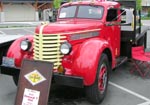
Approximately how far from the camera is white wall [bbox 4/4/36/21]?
42.8 m

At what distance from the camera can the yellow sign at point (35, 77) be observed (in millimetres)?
5402

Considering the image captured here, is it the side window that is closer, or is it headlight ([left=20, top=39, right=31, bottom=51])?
headlight ([left=20, top=39, right=31, bottom=51])

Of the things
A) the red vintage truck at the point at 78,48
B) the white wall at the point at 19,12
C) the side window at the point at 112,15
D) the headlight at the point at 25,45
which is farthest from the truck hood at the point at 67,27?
the white wall at the point at 19,12

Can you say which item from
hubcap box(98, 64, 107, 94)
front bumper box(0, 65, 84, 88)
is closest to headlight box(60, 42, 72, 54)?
front bumper box(0, 65, 84, 88)

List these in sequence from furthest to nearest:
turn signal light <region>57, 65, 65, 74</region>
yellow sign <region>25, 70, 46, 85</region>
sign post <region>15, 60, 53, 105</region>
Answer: turn signal light <region>57, 65, 65, 74</region> → yellow sign <region>25, 70, 46, 85</region> → sign post <region>15, 60, 53, 105</region>

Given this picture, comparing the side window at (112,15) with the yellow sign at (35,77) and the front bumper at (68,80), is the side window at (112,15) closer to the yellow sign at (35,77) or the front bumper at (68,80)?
the front bumper at (68,80)

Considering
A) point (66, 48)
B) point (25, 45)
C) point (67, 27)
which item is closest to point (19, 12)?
point (25, 45)

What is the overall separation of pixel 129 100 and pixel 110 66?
3.12ft

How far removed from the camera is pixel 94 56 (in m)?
5.86

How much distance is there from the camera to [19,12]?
142 feet

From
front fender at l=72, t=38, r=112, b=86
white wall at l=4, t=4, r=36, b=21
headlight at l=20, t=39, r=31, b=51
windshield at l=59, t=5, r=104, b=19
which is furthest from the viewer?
white wall at l=4, t=4, r=36, b=21

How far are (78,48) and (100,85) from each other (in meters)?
0.90

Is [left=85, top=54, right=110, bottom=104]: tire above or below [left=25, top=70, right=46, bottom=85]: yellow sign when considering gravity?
below

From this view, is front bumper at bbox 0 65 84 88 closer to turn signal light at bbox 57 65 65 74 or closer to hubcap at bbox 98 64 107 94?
turn signal light at bbox 57 65 65 74
